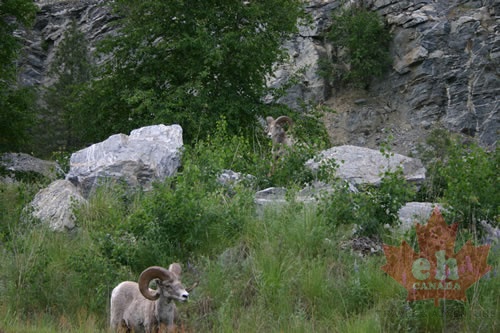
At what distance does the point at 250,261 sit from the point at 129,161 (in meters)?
4.38

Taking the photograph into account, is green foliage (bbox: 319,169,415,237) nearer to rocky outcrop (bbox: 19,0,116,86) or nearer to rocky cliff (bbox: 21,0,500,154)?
rocky cliff (bbox: 21,0,500,154)

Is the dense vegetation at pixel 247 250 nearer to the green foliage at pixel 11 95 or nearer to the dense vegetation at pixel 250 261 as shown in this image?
the dense vegetation at pixel 250 261

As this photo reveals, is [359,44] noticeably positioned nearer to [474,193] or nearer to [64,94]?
[64,94]

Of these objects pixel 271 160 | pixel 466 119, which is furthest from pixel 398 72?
pixel 271 160

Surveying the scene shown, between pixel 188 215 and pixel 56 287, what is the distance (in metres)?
2.03

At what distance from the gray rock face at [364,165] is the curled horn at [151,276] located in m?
5.24

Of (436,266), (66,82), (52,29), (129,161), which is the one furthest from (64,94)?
(436,266)

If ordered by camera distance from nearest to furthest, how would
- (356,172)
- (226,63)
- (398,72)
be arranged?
(356,172) < (226,63) < (398,72)

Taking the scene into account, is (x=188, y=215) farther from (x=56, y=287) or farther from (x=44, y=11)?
(x=44, y=11)

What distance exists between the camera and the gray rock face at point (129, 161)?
12.3m

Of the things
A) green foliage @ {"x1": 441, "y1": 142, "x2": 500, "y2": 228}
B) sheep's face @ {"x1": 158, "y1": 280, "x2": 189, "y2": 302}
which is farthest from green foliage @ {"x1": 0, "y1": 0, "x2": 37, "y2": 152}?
green foliage @ {"x1": 441, "y1": 142, "x2": 500, "y2": 228}

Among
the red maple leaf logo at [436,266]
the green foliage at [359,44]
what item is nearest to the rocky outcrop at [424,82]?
the green foliage at [359,44]

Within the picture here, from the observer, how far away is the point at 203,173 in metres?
11.4

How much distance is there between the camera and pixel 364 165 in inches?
528
